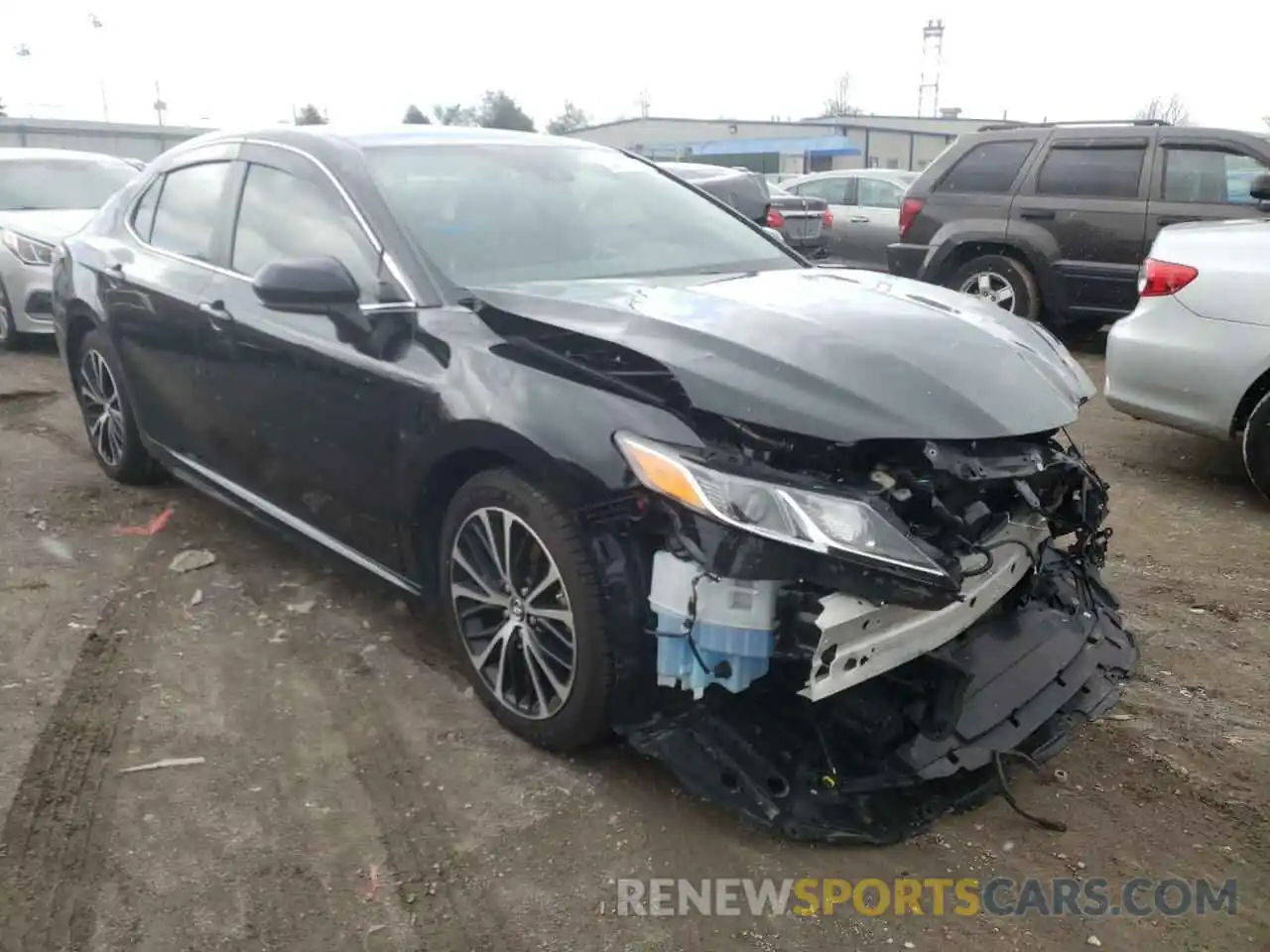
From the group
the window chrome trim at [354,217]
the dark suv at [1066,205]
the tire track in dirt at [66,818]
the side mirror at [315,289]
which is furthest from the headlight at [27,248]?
the dark suv at [1066,205]

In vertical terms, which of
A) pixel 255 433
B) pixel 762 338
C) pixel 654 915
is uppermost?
pixel 762 338

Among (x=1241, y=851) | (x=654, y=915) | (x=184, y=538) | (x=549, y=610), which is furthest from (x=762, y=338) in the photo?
(x=184, y=538)

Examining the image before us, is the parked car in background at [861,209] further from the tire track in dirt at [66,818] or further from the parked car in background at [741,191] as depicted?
the tire track in dirt at [66,818]

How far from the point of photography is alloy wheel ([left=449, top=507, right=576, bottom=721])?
2.75 m

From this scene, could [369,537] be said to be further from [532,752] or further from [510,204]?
[510,204]

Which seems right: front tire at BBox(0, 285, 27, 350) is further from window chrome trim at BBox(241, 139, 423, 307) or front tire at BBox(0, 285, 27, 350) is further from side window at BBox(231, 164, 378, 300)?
window chrome trim at BBox(241, 139, 423, 307)

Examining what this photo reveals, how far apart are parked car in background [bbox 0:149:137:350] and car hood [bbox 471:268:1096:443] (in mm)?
6730

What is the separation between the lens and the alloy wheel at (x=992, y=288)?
326 inches

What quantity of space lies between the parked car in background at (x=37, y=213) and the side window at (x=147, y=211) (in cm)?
398

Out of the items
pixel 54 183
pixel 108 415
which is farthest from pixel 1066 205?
pixel 54 183

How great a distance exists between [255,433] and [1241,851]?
3242 millimetres

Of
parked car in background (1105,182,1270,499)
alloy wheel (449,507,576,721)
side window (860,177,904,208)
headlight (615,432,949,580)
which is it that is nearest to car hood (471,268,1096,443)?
headlight (615,432,949,580)

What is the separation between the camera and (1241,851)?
254 cm

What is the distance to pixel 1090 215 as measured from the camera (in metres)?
7.90
